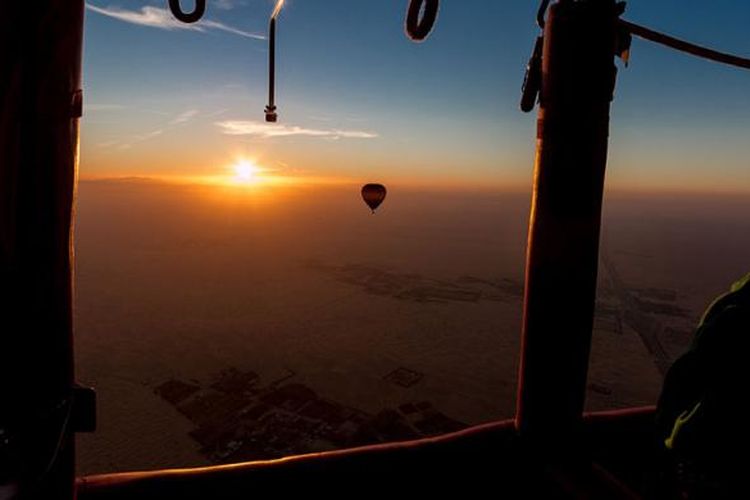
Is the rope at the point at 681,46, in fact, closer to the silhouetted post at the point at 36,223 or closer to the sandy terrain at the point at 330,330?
the silhouetted post at the point at 36,223

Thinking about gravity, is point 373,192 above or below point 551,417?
above

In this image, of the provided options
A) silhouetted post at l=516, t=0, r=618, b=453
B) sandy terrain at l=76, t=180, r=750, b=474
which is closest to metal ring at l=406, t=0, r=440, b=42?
silhouetted post at l=516, t=0, r=618, b=453

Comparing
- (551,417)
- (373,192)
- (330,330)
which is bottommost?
(330,330)

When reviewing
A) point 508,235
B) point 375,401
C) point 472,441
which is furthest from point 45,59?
point 508,235

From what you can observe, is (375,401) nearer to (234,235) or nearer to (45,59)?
(45,59)

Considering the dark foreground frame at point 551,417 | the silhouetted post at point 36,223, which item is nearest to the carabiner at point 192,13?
the silhouetted post at point 36,223

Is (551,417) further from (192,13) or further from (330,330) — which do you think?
(330,330)

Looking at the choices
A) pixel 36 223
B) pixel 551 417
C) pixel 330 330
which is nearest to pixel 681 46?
pixel 551 417
